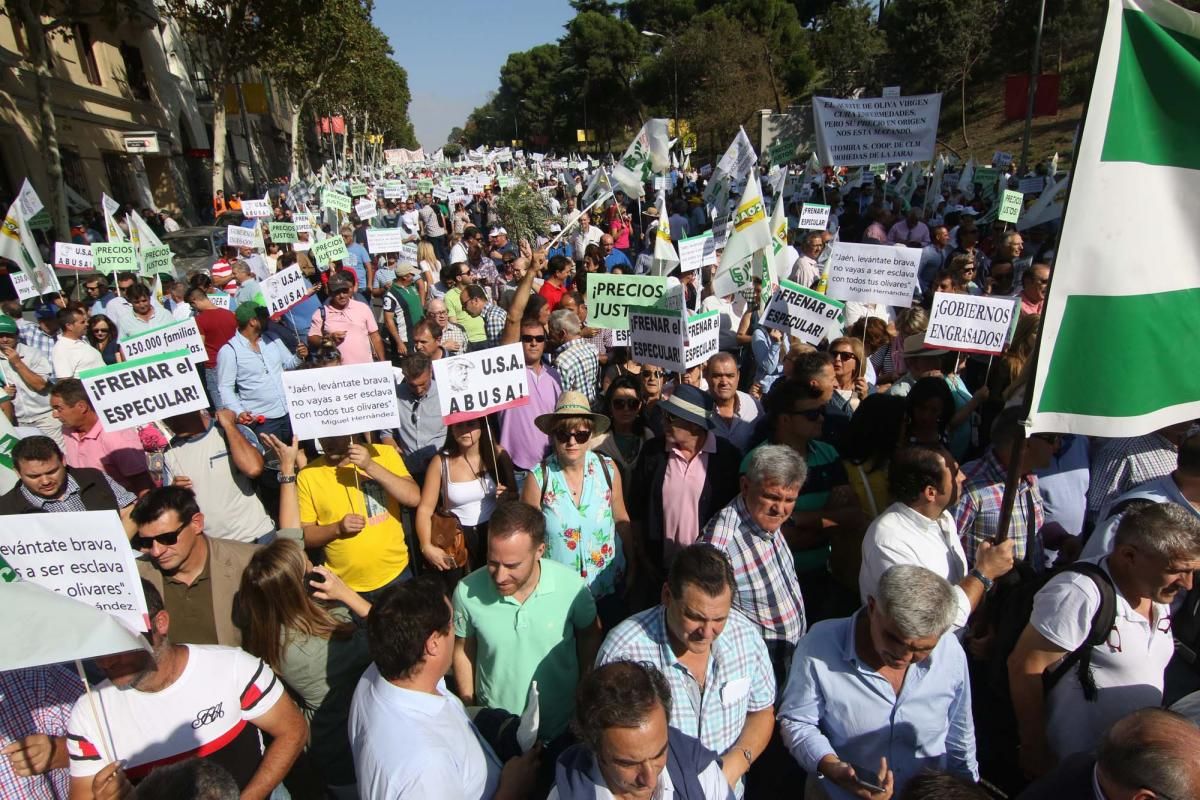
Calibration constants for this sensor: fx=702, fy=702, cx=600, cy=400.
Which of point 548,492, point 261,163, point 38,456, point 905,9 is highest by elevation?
point 905,9

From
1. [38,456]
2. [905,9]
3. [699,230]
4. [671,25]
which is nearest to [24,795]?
[38,456]

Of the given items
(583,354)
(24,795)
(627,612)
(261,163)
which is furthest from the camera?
(261,163)

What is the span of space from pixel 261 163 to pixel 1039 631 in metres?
60.4

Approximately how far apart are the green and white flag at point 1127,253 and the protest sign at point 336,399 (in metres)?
3.21

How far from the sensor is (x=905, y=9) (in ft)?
141

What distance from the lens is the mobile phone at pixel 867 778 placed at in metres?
2.29

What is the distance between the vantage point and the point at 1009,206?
1009 cm

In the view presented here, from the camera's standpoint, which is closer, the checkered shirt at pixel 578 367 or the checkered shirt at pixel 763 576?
the checkered shirt at pixel 763 576

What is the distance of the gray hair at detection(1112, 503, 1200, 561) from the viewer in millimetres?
2320

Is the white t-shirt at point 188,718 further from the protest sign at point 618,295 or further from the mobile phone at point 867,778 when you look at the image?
the protest sign at point 618,295

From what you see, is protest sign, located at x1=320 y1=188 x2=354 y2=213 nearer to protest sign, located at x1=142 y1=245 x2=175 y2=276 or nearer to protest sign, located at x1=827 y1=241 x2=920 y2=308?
protest sign, located at x1=142 y1=245 x2=175 y2=276

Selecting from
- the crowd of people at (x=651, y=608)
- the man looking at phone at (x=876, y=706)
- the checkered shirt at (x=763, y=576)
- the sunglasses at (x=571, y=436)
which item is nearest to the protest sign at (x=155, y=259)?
the crowd of people at (x=651, y=608)

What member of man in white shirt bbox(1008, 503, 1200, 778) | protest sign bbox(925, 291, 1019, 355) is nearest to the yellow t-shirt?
man in white shirt bbox(1008, 503, 1200, 778)

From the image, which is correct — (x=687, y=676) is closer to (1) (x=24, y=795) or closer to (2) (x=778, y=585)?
(2) (x=778, y=585)
